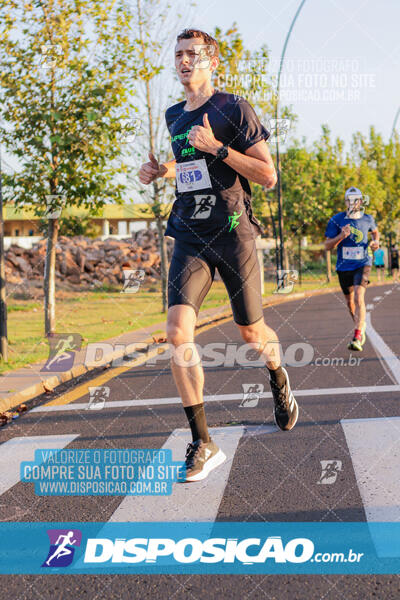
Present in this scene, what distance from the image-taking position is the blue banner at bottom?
3.06 metres

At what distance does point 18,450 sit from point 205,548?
7.77ft

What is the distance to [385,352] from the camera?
9.52 metres

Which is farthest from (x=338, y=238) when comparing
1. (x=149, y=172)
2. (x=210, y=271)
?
(x=210, y=271)

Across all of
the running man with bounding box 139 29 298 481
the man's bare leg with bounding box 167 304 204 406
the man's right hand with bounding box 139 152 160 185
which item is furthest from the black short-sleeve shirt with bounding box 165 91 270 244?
the man's bare leg with bounding box 167 304 204 406

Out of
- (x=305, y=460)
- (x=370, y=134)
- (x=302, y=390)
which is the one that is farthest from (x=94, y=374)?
(x=370, y=134)

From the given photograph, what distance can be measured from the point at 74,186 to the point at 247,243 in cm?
787

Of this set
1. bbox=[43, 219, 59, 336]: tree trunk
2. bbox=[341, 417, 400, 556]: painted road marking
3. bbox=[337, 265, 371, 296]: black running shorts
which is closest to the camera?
bbox=[341, 417, 400, 556]: painted road marking

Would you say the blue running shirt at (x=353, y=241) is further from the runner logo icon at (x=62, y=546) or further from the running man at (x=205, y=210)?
the runner logo icon at (x=62, y=546)

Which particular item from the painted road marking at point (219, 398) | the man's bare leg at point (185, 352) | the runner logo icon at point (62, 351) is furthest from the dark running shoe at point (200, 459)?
the runner logo icon at point (62, 351)

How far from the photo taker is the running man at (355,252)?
378 inches

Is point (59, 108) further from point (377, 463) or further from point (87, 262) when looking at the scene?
point (87, 262)

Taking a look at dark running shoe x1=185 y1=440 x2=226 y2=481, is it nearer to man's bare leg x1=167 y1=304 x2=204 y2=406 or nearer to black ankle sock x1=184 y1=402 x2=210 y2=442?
black ankle sock x1=184 y1=402 x2=210 y2=442

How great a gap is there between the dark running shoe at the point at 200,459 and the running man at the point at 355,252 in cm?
573

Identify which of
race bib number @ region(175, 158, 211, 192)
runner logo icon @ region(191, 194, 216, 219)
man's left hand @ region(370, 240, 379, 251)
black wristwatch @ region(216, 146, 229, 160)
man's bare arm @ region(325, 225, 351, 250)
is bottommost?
man's left hand @ region(370, 240, 379, 251)
